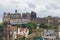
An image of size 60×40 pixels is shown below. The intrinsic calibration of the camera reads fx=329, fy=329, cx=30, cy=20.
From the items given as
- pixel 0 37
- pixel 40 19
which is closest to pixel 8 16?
pixel 40 19

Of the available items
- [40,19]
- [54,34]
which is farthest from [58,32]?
[40,19]

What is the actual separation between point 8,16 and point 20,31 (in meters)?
49.8

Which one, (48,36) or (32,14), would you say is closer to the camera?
(48,36)

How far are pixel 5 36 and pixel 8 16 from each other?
2443 inches

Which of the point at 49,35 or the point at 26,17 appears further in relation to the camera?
the point at 26,17

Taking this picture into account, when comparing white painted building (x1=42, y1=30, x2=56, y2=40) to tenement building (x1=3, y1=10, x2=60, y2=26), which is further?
tenement building (x1=3, y1=10, x2=60, y2=26)

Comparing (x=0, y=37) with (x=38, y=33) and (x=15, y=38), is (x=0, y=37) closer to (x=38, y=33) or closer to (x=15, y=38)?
(x=15, y=38)

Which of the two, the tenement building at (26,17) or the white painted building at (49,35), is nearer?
the white painted building at (49,35)

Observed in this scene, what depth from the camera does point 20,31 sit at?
5269 cm

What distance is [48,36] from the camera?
46.9 metres

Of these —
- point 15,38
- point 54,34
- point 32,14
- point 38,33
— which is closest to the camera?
point 15,38

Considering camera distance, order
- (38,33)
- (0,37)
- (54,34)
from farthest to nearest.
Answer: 1. (38,33)
2. (54,34)
3. (0,37)

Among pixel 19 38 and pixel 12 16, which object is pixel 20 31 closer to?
pixel 19 38

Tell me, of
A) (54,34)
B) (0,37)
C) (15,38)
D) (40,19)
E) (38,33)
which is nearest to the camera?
(0,37)
